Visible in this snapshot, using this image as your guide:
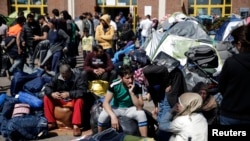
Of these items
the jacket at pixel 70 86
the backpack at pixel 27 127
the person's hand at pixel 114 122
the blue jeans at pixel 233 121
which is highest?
the blue jeans at pixel 233 121

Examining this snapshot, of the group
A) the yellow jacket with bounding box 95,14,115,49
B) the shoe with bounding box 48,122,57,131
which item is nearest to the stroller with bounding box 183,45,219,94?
the shoe with bounding box 48,122,57,131

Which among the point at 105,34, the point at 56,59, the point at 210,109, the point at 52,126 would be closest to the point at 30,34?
the point at 56,59

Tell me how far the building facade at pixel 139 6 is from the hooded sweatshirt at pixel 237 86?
2212cm

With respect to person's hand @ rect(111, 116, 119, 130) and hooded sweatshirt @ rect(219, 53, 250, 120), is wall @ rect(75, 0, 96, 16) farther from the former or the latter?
hooded sweatshirt @ rect(219, 53, 250, 120)

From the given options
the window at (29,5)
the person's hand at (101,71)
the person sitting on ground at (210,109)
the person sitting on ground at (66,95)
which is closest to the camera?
the person sitting on ground at (210,109)

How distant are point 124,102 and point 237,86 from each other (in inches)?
92.1

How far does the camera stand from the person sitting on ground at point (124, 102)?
219 inches

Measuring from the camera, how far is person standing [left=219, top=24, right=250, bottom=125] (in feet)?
11.9

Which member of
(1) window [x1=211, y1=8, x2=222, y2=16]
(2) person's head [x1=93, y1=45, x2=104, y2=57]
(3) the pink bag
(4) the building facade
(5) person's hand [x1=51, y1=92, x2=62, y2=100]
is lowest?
(3) the pink bag

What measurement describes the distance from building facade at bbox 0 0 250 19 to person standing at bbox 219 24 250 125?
72.5 feet

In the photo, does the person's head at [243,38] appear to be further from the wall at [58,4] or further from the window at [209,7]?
the window at [209,7]

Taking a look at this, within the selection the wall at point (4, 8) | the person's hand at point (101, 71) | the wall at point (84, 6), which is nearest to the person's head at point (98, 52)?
the person's hand at point (101, 71)

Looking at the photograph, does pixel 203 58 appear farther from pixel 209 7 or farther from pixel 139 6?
pixel 209 7

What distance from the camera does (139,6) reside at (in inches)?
1029
